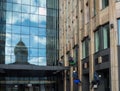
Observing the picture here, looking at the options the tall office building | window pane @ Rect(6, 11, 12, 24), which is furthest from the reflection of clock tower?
the tall office building

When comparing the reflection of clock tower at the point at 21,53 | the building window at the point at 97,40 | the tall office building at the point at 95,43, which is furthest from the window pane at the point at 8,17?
the building window at the point at 97,40

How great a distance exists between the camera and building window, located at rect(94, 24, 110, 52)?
25.9 m

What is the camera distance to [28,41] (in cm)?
5072

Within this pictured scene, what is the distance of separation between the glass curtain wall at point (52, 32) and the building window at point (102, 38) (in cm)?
2378

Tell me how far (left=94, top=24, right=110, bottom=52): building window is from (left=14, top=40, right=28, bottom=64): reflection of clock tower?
22937 millimetres

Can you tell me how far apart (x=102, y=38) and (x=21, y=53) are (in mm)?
25000

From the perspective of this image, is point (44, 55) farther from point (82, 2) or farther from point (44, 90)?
point (82, 2)

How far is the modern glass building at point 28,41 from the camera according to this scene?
49.2m

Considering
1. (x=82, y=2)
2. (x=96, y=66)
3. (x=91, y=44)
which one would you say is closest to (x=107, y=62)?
(x=96, y=66)

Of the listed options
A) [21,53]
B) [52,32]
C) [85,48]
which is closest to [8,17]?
[21,53]

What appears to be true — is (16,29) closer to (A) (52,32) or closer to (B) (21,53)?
(B) (21,53)

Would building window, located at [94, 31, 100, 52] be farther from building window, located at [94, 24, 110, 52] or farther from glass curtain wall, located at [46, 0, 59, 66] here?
glass curtain wall, located at [46, 0, 59, 66]

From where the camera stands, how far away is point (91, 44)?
2992 centimetres

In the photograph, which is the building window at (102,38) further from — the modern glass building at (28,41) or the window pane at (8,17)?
the window pane at (8,17)
